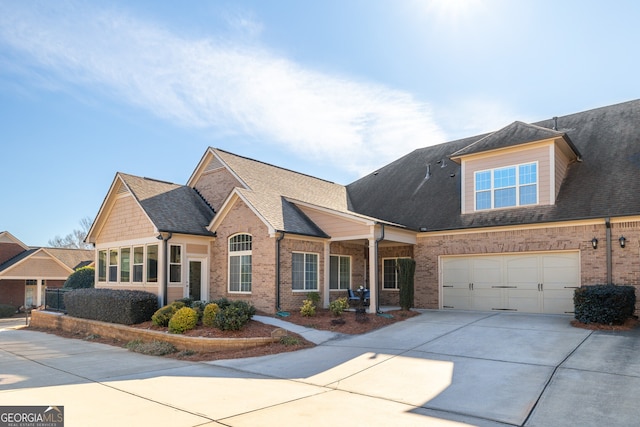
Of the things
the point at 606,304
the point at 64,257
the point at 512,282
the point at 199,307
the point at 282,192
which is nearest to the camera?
the point at 606,304

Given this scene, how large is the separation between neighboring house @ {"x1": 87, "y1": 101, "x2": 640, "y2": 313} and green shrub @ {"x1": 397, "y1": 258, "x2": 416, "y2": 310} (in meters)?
0.93

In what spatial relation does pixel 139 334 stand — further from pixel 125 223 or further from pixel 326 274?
pixel 326 274

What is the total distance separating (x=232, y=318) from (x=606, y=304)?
35.0 ft

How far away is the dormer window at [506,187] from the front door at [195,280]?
11.5 m

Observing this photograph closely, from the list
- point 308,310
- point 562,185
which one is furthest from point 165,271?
point 562,185

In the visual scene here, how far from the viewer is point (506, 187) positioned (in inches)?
688

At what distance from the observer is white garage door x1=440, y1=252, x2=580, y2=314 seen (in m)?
15.4

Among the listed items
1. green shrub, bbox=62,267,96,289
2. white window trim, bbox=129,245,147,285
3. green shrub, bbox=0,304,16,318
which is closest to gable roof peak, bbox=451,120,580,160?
white window trim, bbox=129,245,147,285

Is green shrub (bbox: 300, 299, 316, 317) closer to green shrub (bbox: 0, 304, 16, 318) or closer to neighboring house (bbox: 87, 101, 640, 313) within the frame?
neighboring house (bbox: 87, 101, 640, 313)

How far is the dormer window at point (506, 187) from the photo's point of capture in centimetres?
1688

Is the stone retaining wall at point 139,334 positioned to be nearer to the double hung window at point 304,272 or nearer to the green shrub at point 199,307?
the green shrub at point 199,307

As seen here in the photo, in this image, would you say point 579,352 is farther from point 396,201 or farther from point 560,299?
point 396,201

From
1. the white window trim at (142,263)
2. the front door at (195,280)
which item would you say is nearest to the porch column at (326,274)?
the front door at (195,280)

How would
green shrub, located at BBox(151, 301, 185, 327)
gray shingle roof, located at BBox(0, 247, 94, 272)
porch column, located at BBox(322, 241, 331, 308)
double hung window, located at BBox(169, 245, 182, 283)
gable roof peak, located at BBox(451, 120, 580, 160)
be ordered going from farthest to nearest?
gray shingle roof, located at BBox(0, 247, 94, 272)
double hung window, located at BBox(169, 245, 182, 283)
porch column, located at BBox(322, 241, 331, 308)
gable roof peak, located at BBox(451, 120, 580, 160)
green shrub, located at BBox(151, 301, 185, 327)
